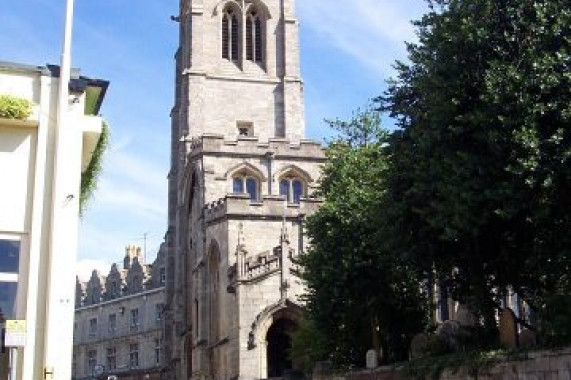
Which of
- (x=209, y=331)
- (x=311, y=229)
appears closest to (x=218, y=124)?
(x=209, y=331)

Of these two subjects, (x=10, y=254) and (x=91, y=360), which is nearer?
(x=10, y=254)

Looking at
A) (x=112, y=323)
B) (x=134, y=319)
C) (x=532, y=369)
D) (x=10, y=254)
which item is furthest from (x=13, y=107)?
(x=112, y=323)

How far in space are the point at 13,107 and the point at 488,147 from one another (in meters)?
10.9

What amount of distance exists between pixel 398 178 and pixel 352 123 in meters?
16.3

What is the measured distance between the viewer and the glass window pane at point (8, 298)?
40.1ft

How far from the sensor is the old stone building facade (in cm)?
8512

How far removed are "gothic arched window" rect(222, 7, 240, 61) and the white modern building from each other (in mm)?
50308

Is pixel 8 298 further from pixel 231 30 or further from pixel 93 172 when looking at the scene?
pixel 231 30

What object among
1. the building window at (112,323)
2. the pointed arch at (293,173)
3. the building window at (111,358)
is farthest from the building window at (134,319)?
the pointed arch at (293,173)

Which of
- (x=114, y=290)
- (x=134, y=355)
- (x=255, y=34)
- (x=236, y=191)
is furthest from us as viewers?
(x=114, y=290)

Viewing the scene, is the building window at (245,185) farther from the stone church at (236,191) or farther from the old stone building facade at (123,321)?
the old stone building facade at (123,321)

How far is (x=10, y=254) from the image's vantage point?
491 inches

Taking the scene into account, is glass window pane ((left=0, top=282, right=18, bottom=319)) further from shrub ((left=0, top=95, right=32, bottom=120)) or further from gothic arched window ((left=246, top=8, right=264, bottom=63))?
gothic arched window ((left=246, top=8, right=264, bottom=63))

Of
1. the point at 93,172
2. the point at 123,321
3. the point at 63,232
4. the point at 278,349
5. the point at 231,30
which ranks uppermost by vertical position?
the point at 231,30
